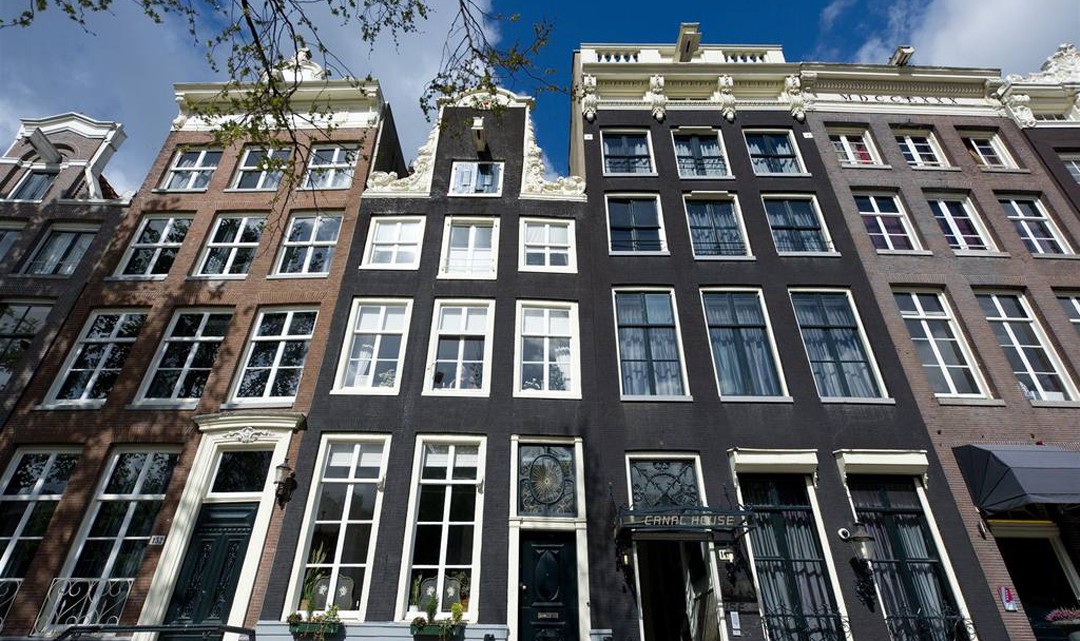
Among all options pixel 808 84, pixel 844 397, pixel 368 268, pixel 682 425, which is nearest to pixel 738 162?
pixel 808 84

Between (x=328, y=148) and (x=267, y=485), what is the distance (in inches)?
446

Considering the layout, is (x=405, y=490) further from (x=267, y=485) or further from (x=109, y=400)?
(x=109, y=400)

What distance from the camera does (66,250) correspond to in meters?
16.1

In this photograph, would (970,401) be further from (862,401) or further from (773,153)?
(773,153)

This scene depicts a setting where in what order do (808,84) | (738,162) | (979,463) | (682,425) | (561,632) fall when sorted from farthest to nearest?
(808,84) → (738,162) → (682,425) → (979,463) → (561,632)

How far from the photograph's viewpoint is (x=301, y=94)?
1833 cm

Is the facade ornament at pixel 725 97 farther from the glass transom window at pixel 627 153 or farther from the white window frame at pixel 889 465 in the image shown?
the white window frame at pixel 889 465

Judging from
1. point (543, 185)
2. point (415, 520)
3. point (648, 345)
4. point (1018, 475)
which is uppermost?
point (543, 185)

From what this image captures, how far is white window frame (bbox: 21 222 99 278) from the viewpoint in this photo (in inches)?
607

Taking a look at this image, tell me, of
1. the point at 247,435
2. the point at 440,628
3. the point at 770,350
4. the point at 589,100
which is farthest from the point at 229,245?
the point at 770,350

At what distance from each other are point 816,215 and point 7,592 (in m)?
21.2

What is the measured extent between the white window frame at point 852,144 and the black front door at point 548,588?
1419 centimetres

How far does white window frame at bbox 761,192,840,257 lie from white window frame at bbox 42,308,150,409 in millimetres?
17117

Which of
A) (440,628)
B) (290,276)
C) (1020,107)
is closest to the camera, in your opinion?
(440,628)
